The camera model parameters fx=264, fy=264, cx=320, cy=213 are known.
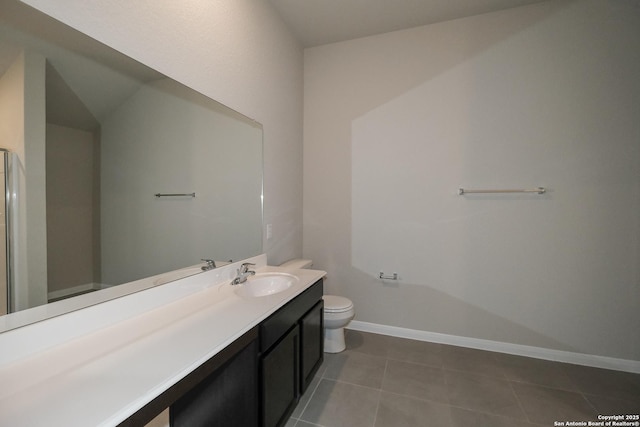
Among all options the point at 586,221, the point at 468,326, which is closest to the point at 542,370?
the point at 468,326

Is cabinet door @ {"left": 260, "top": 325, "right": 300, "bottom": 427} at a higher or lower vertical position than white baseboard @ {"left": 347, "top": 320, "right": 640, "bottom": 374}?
higher

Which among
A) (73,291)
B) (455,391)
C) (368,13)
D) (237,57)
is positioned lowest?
(455,391)

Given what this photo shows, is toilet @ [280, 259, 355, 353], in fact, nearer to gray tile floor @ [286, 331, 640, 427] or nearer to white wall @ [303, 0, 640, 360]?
gray tile floor @ [286, 331, 640, 427]

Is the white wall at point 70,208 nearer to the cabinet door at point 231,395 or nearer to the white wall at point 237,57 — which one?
the white wall at point 237,57

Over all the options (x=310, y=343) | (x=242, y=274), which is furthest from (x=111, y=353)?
(x=310, y=343)

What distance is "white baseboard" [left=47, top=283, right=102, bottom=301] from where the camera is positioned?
0.90 meters

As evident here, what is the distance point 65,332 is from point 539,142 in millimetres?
3076

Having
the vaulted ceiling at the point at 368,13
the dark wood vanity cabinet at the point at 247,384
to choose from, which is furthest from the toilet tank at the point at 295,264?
the vaulted ceiling at the point at 368,13

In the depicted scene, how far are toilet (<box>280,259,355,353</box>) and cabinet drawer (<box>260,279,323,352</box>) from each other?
40cm

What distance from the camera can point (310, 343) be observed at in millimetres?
1694

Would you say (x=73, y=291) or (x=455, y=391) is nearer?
(x=73, y=291)

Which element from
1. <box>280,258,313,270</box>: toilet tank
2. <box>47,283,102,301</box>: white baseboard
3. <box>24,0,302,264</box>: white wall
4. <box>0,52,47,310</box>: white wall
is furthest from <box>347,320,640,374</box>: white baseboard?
<box>0,52,47,310</box>: white wall

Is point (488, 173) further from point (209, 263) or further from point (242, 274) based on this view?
point (209, 263)

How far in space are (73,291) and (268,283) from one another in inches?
40.3
